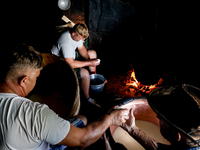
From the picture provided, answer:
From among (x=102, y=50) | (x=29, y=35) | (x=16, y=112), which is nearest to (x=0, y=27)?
(x=29, y=35)

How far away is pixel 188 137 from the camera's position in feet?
3.41

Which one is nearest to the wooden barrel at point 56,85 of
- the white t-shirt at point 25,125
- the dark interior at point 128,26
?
the white t-shirt at point 25,125

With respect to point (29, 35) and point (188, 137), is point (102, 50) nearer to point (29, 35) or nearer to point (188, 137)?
point (29, 35)

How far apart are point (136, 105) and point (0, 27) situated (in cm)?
400

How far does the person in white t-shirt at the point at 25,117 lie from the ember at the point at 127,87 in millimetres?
2112

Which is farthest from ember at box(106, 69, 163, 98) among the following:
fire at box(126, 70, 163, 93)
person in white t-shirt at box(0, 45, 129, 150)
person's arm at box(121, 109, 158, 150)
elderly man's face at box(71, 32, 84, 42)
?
person in white t-shirt at box(0, 45, 129, 150)

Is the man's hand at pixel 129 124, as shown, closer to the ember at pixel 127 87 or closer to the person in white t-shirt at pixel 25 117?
the person in white t-shirt at pixel 25 117

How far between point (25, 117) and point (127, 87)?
2.97m

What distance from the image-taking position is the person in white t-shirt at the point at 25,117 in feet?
3.36

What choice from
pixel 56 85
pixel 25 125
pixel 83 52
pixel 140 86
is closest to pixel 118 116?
pixel 25 125

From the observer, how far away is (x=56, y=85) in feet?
7.52

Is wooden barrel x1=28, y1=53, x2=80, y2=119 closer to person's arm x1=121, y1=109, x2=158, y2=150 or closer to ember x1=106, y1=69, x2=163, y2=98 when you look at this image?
person's arm x1=121, y1=109, x2=158, y2=150

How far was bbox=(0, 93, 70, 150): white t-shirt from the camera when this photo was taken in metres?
1.01

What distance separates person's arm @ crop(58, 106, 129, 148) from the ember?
1823 mm
